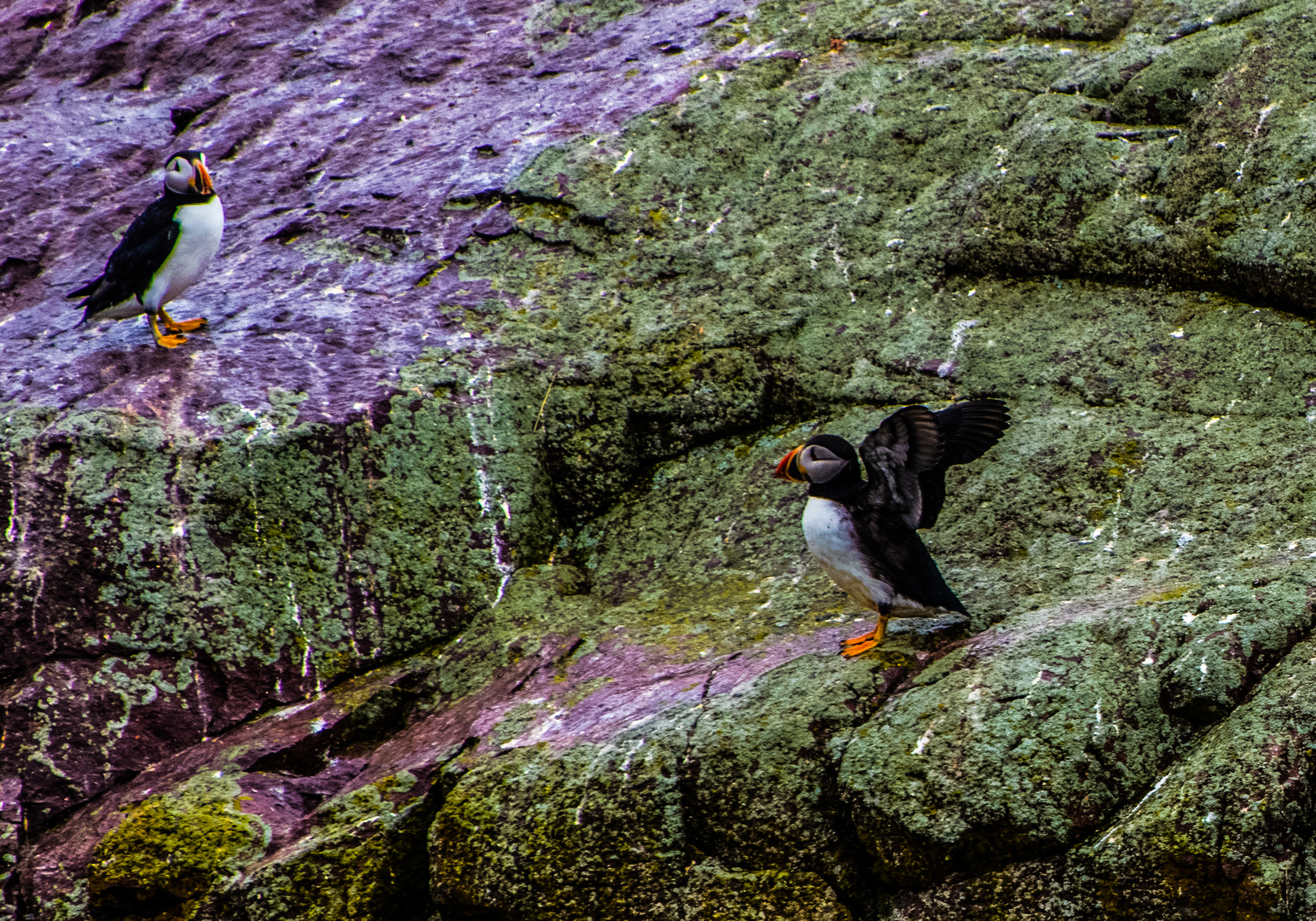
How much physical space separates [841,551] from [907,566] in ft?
0.70

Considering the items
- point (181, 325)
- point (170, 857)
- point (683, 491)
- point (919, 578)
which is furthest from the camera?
point (181, 325)

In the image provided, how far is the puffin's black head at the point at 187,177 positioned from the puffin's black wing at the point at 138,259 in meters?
0.09

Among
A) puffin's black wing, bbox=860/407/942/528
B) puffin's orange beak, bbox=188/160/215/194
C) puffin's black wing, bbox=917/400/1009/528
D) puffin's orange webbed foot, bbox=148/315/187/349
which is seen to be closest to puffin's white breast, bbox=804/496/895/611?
puffin's black wing, bbox=860/407/942/528

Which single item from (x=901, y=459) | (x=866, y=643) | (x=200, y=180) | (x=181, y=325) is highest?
(x=200, y=180)

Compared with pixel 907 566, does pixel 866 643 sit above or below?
below

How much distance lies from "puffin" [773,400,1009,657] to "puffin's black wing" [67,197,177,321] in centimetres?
324

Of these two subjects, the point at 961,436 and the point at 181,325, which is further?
the point at 181,325

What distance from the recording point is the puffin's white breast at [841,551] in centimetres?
363

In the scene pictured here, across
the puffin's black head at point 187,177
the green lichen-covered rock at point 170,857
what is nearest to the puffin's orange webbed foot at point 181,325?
the puffin's black head at point 187,177

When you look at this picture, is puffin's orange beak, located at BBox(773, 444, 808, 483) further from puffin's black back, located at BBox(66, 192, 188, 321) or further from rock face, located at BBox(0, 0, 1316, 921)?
puffin's black back, located at BBox(66, 192, 188, 321)

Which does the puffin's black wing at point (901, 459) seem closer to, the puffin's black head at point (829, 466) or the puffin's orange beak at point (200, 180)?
the puffin's black head at point (829, 466)

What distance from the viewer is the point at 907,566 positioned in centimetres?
359

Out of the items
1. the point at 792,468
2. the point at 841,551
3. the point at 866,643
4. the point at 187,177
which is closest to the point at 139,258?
the point at 187,177

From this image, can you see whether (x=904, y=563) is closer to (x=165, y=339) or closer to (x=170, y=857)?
(x=170, y=857)
